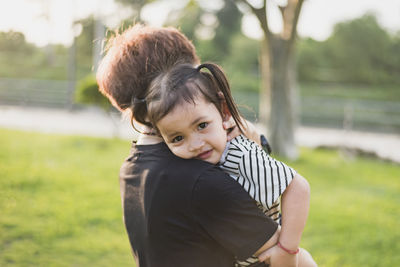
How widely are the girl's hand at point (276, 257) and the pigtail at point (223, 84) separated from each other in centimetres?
47

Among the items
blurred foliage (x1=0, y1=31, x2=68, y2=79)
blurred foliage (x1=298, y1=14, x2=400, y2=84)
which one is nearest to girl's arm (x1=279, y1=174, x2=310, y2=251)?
blurred foliage (x1=298, y1=14, x2=400, y2=84)

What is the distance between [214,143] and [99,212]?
3.48 m

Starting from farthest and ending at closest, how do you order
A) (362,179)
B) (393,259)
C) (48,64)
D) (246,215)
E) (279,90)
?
(48,64) → (279,90) → (362,179) → (393,259) → (246,215)

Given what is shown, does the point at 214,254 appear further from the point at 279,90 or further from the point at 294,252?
the point at 279,90

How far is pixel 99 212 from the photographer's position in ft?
14.7

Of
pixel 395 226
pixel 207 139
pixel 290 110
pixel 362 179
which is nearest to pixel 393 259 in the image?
pixel 395 226

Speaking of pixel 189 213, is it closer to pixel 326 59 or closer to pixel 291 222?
pixel 291 222

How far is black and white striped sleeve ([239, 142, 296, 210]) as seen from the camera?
48.8 inches

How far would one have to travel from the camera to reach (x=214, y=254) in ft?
4.31

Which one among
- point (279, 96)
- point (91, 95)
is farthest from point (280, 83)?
point (91, 95)

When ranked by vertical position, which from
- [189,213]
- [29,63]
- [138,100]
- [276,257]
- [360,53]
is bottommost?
[29,63]

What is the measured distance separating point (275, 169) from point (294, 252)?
0.92ft

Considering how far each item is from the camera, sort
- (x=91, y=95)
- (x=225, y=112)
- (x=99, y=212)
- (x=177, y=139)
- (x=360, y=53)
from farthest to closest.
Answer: (x=360, y=53), (x=91, y=95), (x=99, y=212), (x=225, y=112), (x=177, y=139)

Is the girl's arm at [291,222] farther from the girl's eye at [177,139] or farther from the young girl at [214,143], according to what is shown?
the girl's eye at [177,139]
